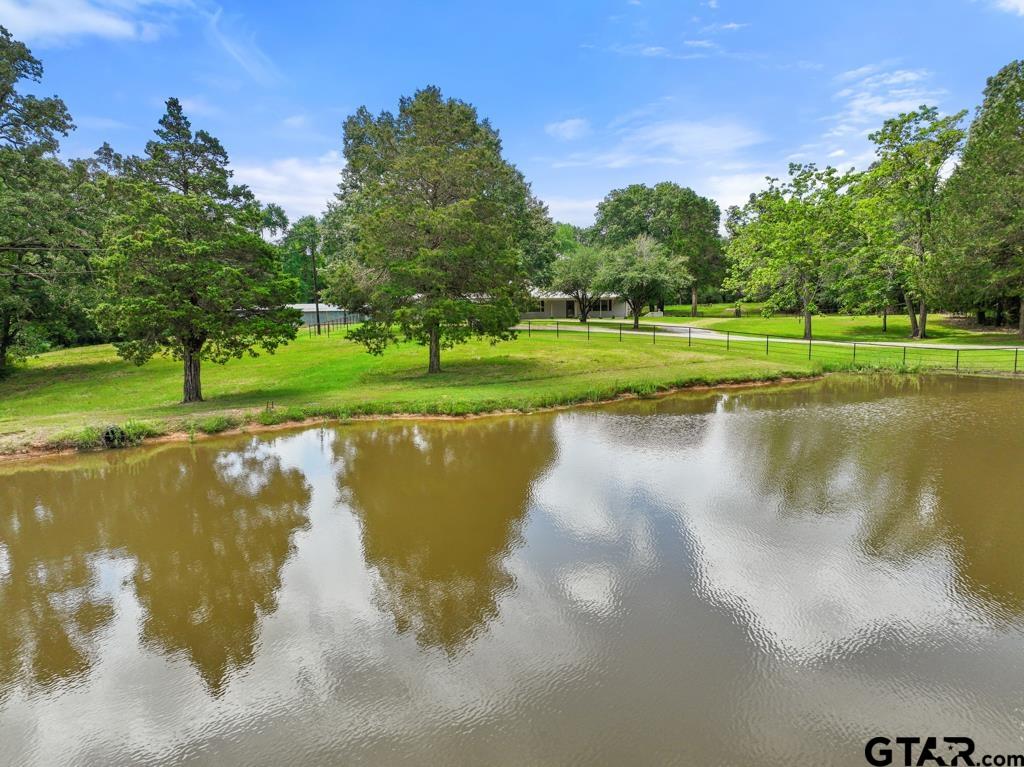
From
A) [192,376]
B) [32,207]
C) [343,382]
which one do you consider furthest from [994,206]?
[32,207]

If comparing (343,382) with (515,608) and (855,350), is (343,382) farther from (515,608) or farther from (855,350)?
(855,350)

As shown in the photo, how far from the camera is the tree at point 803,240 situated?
128 feet

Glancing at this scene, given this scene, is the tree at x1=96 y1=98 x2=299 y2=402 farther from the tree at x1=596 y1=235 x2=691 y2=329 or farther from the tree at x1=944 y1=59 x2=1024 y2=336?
the tree at x1=944 y1=59 x2=1024 y2=336

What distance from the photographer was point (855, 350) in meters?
30.5

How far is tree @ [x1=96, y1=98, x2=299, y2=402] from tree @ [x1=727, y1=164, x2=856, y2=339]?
33250 millimetres

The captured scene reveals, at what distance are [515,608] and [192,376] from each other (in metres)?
17.5

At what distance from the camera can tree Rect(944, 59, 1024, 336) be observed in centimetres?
3097

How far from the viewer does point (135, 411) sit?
18672 millimetres

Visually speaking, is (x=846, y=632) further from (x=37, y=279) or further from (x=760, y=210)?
(x=760, y=210)

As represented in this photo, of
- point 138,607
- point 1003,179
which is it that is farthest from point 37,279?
point 1003,179

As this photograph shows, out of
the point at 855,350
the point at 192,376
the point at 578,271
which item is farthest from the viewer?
the point at 578,271

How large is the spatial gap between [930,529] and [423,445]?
35.7 feet

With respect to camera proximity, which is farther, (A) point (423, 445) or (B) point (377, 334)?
(B) point (377, 334)

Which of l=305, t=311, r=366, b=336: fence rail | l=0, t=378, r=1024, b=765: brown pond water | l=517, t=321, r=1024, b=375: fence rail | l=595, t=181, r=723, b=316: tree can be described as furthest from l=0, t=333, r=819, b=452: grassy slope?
l=595, t=181, r=723, b=316: tree
